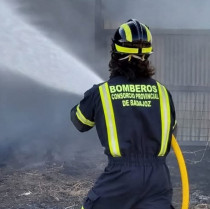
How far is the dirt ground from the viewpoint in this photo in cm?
490

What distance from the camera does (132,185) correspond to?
2643 millimetres

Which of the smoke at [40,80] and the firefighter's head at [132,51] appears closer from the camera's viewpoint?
the firefighter's head at [132,51]

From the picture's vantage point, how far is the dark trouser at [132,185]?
2.65 meters

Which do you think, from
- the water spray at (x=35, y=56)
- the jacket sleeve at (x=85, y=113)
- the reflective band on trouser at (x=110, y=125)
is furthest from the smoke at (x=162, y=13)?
the reflective band on trouser at (x=110, y=125)

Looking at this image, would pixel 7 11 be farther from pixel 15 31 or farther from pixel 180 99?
pixel 180 99

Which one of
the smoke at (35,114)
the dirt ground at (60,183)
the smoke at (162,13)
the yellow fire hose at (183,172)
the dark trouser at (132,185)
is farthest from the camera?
the smoke at (35,114)

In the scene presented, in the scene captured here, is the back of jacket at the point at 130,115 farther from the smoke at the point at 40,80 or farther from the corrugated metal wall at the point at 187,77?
the corrugated metal wall at the point at 187,77

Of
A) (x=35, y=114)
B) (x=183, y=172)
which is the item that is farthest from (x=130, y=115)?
(x=35, y=114)

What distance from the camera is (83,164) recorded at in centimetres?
646

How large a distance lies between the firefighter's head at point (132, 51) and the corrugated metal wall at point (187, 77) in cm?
511

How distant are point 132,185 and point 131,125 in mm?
376

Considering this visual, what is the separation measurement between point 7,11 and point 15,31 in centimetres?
39

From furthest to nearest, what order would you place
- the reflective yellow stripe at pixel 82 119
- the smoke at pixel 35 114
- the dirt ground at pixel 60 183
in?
the smoke at pixel 35 114 → the dirt ground at pixel 60 183 → the reflective yellow stripe at pixel 82 119

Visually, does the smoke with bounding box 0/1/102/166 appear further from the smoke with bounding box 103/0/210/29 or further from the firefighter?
the firefighter
